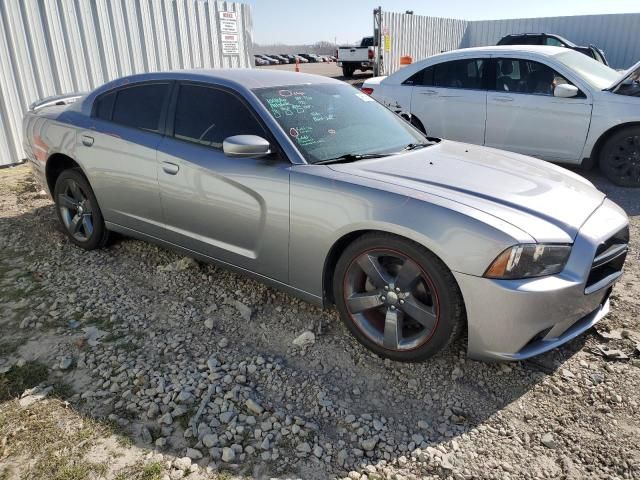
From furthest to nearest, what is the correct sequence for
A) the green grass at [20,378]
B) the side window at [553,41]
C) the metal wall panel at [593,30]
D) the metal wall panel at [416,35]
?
the metal wall panel at [593,30], the metal wall panel at [416,35], the side window at [553,41], the green grass at [20,378]

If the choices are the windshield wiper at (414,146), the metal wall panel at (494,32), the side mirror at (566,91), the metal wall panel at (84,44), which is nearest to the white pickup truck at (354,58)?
the metal wall panel at (494,32)

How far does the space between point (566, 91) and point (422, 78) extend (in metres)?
1.98

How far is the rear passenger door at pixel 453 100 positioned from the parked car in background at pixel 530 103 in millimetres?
13

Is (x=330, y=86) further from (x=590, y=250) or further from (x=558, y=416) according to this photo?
(x=558, y=416)

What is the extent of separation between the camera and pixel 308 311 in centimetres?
358

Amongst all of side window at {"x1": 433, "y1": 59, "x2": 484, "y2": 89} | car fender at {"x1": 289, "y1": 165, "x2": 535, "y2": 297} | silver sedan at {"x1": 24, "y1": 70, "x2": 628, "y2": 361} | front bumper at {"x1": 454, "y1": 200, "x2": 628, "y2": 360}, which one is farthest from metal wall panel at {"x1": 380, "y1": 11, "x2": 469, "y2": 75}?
front bumper at {"x1": 454, "y1": 200, "x2": 628, "y2": 360}

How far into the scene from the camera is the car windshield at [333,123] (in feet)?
10.9

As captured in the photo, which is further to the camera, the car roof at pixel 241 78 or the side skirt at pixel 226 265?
the car roof at pixel 241 78

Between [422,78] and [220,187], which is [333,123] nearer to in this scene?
[220,187]

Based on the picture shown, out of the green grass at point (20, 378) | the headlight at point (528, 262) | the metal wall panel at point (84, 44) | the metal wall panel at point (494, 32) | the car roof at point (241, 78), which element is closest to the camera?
the headlight at point (528, 262)

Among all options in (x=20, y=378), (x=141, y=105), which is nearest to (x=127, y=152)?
(x=141, y=105)

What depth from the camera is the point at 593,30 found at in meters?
21.1

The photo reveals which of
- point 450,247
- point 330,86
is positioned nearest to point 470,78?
point 330,86

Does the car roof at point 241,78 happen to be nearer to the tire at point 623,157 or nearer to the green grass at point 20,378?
the green grass at point 20,378
